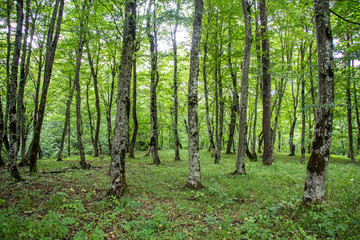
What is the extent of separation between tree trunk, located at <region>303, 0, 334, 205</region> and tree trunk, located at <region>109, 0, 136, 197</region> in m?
5.53

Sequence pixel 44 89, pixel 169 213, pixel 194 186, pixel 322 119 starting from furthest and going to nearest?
pixel 44 89
pixel 194 186
pixel 169 213
pixel 322 119

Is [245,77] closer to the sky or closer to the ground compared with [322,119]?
closer to the sky

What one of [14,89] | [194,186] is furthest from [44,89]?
[194,186]

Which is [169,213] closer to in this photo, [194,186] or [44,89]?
[194,186]

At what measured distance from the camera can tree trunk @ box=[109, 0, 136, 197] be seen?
637 centimetres

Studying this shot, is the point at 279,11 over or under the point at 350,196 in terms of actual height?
over

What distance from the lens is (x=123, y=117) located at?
21.3 feet

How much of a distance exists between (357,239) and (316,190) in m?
1.45

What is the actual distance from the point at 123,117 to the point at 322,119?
19.1ft

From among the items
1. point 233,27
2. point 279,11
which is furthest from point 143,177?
point 279,11

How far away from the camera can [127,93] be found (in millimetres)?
6605

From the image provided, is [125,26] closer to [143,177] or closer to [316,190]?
[143,177]

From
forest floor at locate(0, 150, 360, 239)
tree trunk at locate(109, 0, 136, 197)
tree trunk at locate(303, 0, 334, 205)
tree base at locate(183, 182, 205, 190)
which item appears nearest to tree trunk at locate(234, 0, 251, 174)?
forest floor at locate(0, 150, 360, 239)

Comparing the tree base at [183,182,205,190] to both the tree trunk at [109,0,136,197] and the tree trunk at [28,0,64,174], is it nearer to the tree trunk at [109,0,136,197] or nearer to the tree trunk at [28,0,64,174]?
A: the tree trunk at [109,0,136,197]
